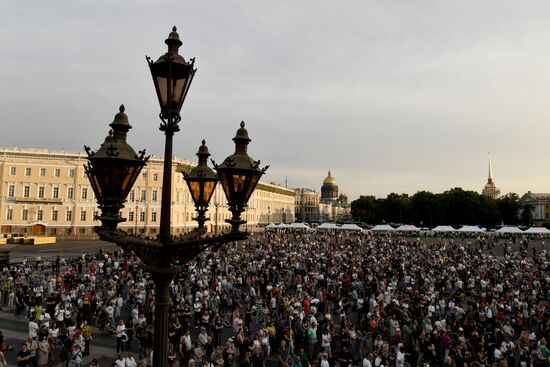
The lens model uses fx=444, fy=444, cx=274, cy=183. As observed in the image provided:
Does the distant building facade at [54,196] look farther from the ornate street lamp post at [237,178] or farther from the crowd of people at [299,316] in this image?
the ornate street lamp post at [237,178]

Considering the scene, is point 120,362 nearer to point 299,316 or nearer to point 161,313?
point 299,316

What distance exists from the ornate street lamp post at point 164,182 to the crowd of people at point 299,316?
7183mm

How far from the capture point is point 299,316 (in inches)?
620

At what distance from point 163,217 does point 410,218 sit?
11360 centimetres

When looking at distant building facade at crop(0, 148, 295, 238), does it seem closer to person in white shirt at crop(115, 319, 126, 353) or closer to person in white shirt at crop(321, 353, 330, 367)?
person in white shirt at crop(115, 319, 126, 353)

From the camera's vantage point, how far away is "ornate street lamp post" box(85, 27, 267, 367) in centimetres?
479

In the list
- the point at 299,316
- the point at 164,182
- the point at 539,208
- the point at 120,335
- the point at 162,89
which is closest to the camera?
the point at 164,182

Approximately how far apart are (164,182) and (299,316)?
470 inches

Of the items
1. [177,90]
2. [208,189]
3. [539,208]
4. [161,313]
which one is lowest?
[161,313]

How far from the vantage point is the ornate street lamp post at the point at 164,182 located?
4.79m

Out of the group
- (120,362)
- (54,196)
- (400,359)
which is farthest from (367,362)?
(54,196)

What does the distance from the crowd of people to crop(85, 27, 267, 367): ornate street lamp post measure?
7183 mm

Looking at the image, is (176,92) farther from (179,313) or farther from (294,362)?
(179,313)

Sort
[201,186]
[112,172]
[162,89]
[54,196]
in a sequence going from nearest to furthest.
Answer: [112,172] → [162,89] → [201,186] → [54,196]
